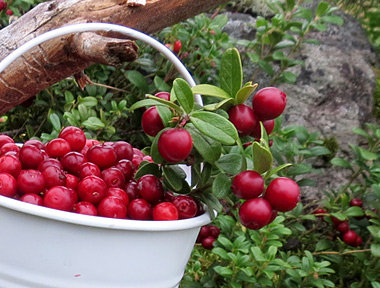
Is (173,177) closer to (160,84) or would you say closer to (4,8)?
(160,84)

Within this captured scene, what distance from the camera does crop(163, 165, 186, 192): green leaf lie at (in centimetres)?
102

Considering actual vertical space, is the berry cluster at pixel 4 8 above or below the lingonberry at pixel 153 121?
above

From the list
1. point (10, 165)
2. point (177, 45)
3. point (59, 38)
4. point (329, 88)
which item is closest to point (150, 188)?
point (10, 165)

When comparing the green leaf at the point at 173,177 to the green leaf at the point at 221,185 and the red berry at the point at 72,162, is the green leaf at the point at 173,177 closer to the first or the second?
the green leaf at the point at 221,185

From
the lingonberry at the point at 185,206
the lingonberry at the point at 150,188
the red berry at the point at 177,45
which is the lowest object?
the red berry at the point at 177,45

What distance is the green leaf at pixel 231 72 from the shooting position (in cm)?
102

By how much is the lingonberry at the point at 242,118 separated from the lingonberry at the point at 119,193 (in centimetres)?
26

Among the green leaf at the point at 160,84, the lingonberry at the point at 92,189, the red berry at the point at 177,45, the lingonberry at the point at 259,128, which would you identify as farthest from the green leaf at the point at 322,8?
the lingonberry at the point at 92,189

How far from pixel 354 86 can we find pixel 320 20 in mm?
545

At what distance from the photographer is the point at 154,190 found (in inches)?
39.9

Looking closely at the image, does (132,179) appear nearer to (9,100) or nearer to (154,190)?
(154,190)

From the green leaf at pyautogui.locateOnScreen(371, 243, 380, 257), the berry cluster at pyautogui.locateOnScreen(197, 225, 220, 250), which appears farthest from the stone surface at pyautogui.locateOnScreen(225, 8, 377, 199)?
the berry cluster at pyautogui.locateOnScreen(197, 225, 220, 250)

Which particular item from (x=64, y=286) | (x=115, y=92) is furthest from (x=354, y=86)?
(x=64, y=286)

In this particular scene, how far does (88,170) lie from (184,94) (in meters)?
0.25
